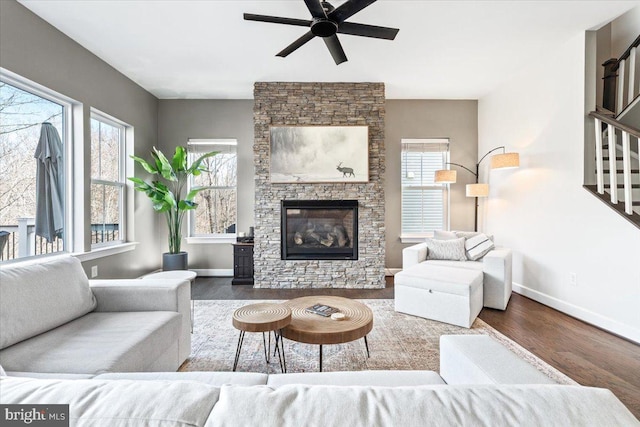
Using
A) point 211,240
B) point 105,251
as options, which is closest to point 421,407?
point 105,251

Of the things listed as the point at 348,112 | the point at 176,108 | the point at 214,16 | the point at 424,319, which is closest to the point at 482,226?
the point at 424,319

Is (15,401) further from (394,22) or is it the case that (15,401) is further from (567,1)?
(567,1)

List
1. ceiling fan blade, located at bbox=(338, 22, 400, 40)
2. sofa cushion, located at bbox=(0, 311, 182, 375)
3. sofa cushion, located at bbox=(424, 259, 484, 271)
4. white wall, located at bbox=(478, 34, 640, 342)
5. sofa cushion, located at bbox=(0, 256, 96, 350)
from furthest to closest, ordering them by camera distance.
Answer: sofa cushion, located at bbox=(424, 259, 484, 271) → white wall, located at bbox=(478, 34, 640, 342) → ceiling fan blade, located at bbox=(338, 22, 400, 40) → sofa cushion, located at bbox=(0, 256, 96, 350) → sofa cushion, located at bbox=(0, 311, 182, 375)

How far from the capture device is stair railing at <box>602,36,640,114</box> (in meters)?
2.98

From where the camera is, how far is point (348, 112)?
434 centimetres

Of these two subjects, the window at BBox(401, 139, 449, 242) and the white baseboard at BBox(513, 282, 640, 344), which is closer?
the white baseboard at BBox(513, 282, 640, 344)

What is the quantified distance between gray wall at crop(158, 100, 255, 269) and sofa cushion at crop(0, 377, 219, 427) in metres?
4.34

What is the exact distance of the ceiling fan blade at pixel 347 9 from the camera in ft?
6.69

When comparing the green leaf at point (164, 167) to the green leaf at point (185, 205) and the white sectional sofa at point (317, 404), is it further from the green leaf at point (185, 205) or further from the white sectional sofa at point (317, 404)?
the white sectional sofa at point (317, 404)

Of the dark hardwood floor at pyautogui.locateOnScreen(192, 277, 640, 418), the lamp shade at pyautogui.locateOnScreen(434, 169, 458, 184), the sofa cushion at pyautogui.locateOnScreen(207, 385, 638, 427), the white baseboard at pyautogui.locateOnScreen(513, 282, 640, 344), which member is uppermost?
the lamp shade at pyautogui.locateOnScreen(434, 169, 458, 184)

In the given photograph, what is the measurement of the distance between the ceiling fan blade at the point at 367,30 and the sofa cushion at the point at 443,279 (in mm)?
2270

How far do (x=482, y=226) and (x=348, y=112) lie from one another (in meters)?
2.82

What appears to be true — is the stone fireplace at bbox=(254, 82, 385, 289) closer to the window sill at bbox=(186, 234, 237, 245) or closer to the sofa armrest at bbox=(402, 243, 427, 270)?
the sofa armrest at bbox=(402, 243, 427, 270)

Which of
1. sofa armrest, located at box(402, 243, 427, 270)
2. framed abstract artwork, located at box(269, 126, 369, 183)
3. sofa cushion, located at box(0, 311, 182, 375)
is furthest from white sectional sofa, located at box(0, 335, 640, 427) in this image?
framed abstract artwork, located at box(269, 126, 369, 183)
